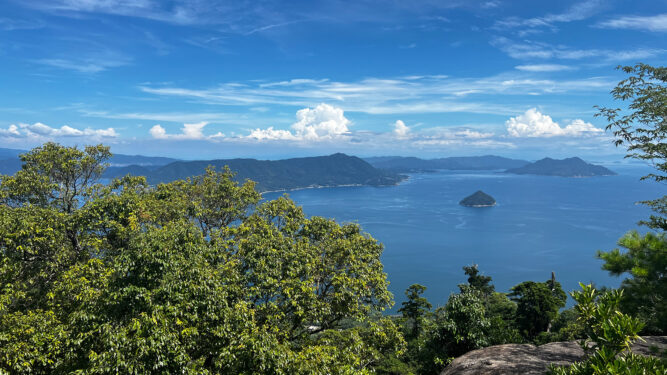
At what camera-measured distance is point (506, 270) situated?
116 meters

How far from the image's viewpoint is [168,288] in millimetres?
11859

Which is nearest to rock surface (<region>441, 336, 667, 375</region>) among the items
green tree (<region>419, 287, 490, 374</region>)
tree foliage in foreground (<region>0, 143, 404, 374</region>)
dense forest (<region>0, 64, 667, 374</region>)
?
dense forest (<region>0, 64, 667, 374</region>)

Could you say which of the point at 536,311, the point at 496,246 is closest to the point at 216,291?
the point at 536,311

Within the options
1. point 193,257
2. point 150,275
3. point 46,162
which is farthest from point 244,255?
point 46,162

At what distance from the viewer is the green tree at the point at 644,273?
9717mm

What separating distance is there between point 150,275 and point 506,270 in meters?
123

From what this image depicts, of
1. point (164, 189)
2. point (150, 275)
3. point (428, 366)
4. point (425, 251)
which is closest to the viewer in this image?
point (150, 275)

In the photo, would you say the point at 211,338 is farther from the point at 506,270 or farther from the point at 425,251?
the point at 425,251

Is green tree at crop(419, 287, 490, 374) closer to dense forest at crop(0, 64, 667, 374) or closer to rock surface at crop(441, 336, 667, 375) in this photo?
dense forest at crop(0, 64, 667, 374)

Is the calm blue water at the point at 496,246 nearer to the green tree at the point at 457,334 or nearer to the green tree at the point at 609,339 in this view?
the green tree at the point at 457,334

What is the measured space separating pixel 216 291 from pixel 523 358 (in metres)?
12.8

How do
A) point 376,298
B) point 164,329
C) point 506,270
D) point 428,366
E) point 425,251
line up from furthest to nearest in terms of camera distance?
point 425,251, point 506,270, point 428,366, point 376,298, point 164,329

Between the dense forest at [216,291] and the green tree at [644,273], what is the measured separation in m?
0.04

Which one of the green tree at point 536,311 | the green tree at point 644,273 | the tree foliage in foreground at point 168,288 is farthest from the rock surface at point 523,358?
the green tree at point 536,311
